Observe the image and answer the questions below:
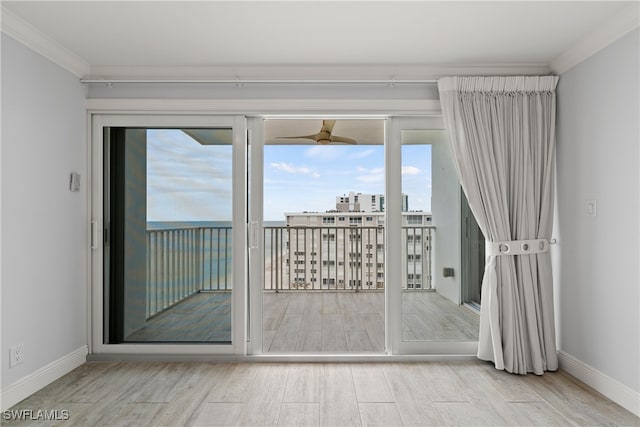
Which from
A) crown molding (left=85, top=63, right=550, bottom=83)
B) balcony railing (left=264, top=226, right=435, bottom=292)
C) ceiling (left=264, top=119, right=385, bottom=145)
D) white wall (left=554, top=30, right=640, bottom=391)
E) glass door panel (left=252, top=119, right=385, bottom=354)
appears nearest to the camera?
white wall (left=554, top=30, right=640, bottom=391)

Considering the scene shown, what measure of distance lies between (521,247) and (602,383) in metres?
1.03

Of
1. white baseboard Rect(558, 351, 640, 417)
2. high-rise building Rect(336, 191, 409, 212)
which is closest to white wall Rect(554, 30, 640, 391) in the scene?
white baseboard Rect(558, 351, 640, 417)

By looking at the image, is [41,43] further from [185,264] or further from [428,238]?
[428,238]

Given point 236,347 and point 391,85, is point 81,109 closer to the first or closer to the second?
point 236,347

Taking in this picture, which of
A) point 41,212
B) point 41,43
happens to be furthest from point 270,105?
point 41,212

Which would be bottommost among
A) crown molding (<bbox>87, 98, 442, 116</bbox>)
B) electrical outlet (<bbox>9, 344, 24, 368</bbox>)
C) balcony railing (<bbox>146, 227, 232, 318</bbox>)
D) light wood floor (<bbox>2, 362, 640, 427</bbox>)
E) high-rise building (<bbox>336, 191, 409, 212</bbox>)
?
light wood floor (<bbox>2, 362, 640, 427</bbox>)

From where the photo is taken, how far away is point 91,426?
230 cm

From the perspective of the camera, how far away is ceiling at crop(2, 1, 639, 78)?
7.96 ft

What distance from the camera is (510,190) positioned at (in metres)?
3.23

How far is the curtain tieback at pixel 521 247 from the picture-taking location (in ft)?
10.4

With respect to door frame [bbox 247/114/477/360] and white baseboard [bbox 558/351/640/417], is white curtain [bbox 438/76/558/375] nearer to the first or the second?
white baseboard [bbox 558/351/640/417]

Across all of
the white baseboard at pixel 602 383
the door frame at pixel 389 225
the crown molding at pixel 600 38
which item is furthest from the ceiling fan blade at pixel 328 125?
the white baseboard at pixel 602 383

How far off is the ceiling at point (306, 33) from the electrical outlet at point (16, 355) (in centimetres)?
200

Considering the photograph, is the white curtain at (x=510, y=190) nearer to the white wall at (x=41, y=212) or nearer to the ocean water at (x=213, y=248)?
the ocean water at (x=213, y=248)
